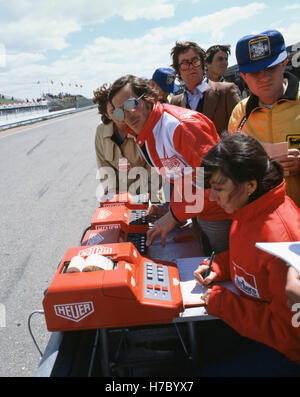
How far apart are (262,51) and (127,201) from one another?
4.03 ft

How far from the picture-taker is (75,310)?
1247 millimetres

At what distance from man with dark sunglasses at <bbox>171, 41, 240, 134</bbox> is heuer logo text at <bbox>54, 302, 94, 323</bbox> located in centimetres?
246

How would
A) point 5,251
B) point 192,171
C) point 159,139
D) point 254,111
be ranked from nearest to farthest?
point 192,171 → point 159,139 → point 254,111 → point 5,251

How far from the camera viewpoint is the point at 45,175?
23.7 ft

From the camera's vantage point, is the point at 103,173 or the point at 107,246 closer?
the point at 107,246

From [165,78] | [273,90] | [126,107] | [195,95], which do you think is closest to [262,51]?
[273,90]

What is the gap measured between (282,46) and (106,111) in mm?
1500

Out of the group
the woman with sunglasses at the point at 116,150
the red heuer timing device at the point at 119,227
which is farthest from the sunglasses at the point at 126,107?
the woman with sunglasses at the point at 116,150

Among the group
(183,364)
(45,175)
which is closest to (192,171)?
(183,364)

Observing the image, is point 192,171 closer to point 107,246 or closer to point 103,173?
point 107,246

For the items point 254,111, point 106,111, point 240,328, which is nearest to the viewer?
point 240,328

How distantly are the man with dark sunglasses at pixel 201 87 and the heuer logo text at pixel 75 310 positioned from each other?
246 cm

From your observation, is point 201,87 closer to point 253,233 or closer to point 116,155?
point 116,155

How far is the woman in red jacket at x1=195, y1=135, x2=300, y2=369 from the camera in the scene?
115cm
